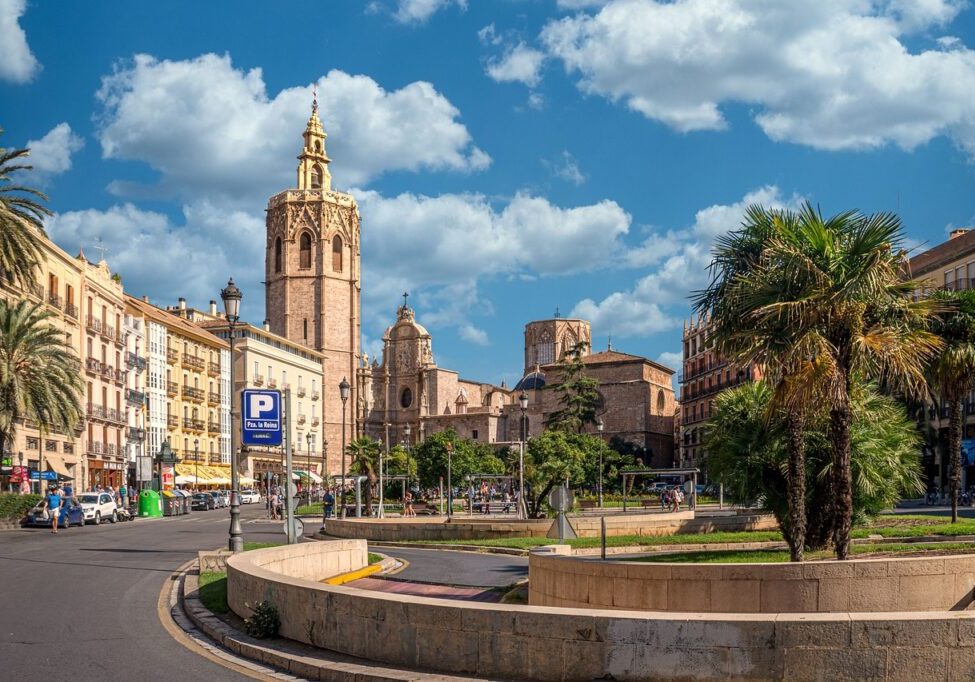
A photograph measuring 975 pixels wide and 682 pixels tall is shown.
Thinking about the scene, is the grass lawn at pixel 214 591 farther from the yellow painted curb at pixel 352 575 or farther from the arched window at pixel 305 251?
the arched window at pixel 305 251

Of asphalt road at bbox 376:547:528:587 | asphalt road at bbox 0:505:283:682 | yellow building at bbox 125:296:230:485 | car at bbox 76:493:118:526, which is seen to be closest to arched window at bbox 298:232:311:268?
yellow building at bbox 125:296:230:485

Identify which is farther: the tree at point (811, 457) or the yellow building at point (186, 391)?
the yellow building at point (186, 391)

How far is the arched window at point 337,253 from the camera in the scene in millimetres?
123062

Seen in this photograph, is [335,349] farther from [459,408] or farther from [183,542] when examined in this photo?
[183,542]

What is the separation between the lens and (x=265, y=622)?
1159cm

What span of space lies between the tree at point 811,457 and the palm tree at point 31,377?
89.3 ft

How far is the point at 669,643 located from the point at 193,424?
7961 centimetres

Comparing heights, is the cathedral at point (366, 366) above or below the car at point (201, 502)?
above

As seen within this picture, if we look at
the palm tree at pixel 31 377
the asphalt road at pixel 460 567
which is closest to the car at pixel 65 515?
the palm tree at pixel 31 377

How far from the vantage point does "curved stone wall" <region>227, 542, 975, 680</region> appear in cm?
793

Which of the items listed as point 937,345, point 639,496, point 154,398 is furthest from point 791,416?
point 154,398

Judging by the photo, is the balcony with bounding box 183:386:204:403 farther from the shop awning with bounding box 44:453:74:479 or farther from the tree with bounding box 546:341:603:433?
the tree with bounding box 546:341:603:433

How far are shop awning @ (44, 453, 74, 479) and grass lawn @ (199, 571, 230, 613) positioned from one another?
39.5 meters

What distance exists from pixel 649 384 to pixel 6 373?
303ft
